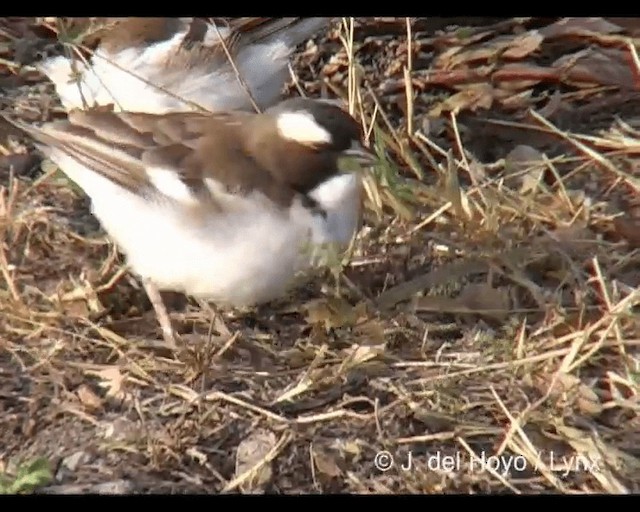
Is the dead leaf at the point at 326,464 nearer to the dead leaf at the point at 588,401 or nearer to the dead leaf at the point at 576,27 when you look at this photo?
the dead leaf at the point at 588,401

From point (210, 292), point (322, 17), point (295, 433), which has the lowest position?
point (295, 433)

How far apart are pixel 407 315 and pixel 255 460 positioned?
0.81ft

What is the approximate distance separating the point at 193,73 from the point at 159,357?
1.13 ft

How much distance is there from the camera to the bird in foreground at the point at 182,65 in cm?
159

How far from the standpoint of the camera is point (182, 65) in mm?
1614

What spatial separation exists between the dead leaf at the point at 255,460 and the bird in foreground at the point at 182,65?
0.39m

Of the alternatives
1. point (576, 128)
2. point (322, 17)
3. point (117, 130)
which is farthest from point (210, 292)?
point (576, 128)

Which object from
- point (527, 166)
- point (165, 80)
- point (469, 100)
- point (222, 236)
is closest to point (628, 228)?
point (527, 166)

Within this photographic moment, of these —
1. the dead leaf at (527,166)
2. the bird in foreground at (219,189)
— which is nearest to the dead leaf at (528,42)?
the dead leaf at (527,166)

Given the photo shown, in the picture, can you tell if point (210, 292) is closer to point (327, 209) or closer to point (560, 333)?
point (327, 209)

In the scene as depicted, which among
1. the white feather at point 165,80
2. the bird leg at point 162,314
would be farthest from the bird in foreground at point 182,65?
the bird leg at point 162,314

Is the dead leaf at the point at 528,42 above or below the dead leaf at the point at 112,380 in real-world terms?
above

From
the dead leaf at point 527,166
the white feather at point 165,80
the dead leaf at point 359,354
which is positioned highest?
the white feather at point 165,80

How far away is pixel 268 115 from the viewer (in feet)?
5.19
